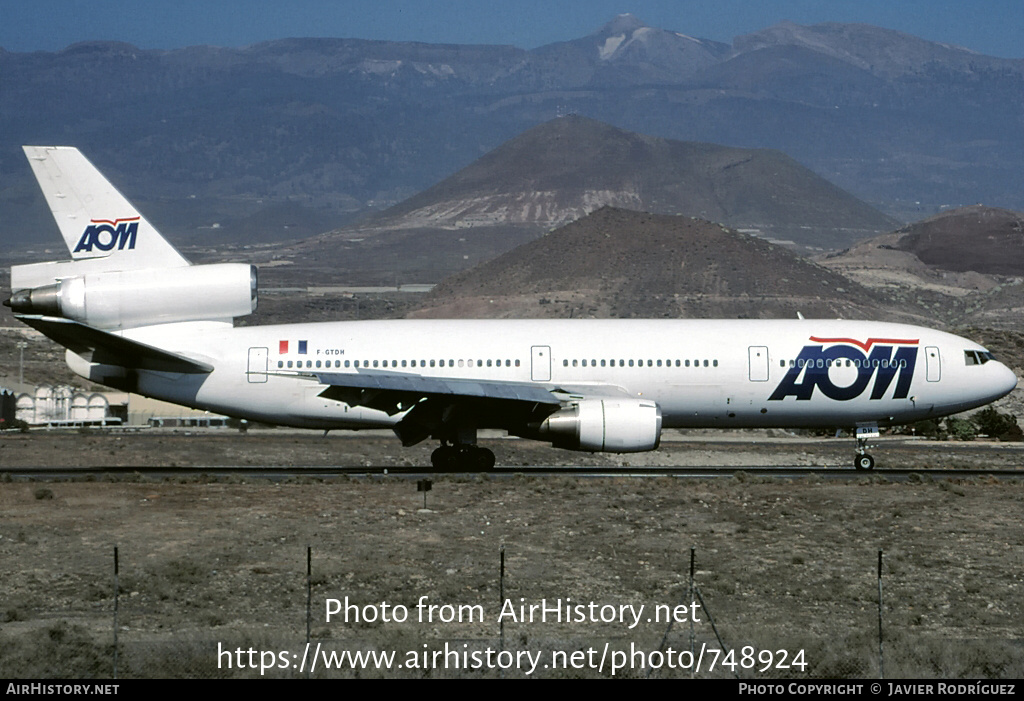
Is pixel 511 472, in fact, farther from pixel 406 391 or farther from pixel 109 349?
pixel 109 349

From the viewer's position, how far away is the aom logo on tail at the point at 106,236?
121 ft

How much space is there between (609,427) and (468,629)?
15.5 m

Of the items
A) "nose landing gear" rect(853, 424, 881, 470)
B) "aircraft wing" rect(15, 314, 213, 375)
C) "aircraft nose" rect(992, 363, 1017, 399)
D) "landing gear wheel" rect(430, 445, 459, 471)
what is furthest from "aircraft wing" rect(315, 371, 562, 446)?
"aircraft nose" rect(992, 363, 1017, 399)

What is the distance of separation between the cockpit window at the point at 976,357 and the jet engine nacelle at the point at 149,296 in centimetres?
2123

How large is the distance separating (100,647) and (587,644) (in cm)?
636

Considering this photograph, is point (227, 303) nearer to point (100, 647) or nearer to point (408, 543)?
point (408, 543)

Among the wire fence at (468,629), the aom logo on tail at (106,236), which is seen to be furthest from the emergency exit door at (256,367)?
the wire fence at (468,629)

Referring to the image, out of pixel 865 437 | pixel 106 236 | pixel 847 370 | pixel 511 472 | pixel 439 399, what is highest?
pixel 106 236

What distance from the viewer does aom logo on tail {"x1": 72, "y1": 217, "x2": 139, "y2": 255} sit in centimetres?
3688

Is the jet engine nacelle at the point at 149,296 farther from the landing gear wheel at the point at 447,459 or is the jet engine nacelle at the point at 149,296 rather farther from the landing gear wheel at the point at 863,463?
the landing gear wheel at the point at 863,463

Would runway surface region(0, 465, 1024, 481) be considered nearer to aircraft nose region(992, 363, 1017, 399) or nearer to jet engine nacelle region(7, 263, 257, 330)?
aircraft nose region(992, 363, 1017, 399)

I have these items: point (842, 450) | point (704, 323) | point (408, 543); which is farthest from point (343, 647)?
point (842, 450)

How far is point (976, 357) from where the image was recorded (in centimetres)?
3906

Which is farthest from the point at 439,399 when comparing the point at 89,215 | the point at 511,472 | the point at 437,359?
the point at 89,215
